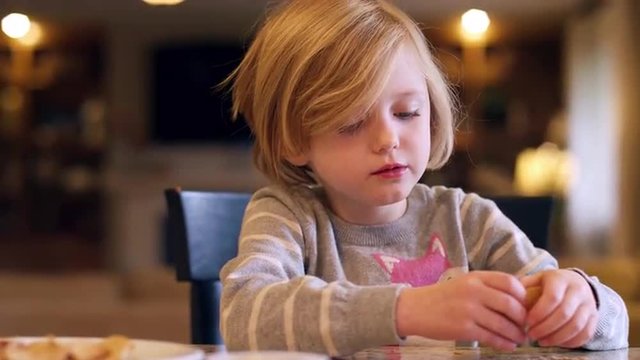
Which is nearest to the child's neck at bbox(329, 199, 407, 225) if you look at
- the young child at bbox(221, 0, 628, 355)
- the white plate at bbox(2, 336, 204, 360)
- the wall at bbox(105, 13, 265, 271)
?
the young child at bbox(221, 0, 628, 355)

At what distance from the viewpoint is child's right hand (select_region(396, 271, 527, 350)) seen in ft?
2.39

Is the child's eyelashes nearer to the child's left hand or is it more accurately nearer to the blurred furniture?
the child's left hand

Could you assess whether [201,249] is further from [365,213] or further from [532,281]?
[532,281]

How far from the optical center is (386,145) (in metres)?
0.92

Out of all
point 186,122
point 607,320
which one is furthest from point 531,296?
point 186,122

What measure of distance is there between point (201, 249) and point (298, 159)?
222 mm

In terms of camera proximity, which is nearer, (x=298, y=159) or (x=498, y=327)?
(x=498, y=327)

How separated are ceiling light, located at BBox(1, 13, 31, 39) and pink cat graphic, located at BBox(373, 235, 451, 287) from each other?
7.05 metres

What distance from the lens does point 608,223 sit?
7430mm

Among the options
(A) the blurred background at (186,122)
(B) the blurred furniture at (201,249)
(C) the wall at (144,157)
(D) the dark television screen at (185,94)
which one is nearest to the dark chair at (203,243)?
(B) the blurred furniture at (201,249)

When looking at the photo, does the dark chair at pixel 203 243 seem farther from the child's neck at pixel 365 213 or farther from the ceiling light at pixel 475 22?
the ceiling light at pixel 475 22

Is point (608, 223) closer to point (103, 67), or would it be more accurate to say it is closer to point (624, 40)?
point (624, 40)

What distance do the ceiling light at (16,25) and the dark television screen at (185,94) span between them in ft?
3.00

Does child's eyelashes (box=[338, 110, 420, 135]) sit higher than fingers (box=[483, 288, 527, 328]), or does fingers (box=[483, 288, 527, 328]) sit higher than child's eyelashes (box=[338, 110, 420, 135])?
child's eyelashes (box=[338, 110, 420, 135])
